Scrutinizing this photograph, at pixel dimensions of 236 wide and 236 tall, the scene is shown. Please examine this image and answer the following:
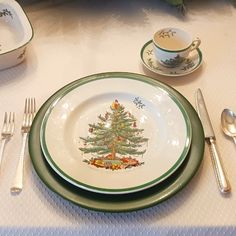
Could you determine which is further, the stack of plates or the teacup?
the teacup

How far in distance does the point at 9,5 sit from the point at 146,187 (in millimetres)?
498

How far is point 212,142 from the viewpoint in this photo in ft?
1.76

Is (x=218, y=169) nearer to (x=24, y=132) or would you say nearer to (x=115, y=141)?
(x=115, y=141)

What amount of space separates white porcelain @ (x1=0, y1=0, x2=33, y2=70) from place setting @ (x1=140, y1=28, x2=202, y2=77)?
216 mm

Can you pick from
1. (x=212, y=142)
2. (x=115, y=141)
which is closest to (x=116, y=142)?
(x=115, y=141)

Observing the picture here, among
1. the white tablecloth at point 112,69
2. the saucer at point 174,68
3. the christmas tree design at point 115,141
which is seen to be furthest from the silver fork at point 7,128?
the saucer at point 174,68

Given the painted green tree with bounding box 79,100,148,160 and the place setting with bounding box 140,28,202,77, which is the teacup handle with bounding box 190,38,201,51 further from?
the painted green tree with bounding box 79,100,148,160

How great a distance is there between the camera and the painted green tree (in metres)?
0.53

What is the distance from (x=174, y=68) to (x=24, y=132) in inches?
11.3

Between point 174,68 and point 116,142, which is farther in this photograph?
point 174,68

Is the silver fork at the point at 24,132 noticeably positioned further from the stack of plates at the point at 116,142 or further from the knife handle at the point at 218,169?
the knife handle at the point at 218,169

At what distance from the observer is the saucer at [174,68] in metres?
0.67

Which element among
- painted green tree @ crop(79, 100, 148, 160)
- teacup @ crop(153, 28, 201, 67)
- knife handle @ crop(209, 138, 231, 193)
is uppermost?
teacup @ crop(153, 28, 201, 67)

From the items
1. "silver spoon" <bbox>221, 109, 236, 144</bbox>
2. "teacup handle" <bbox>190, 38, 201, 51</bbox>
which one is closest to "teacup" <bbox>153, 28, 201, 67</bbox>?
"teacup handle" <bbox>190, 38, 201, 51</bbox>
